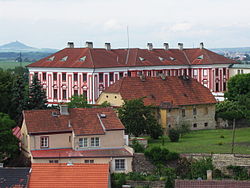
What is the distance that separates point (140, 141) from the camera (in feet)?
172

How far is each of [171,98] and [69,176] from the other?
92.4 feet

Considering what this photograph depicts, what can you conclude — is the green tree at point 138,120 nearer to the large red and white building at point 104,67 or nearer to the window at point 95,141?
the window at point 95,141

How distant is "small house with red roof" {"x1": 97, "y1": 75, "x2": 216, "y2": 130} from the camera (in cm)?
6475

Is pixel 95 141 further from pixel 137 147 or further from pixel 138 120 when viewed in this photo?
pixel 138 120

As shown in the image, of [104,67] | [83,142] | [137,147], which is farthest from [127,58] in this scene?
[137,147]

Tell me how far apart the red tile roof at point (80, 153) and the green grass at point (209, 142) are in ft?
13.5

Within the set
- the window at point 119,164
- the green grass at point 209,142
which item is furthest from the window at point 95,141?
the green grass at point 209,142

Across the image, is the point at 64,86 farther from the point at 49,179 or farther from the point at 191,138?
the point at 49,179

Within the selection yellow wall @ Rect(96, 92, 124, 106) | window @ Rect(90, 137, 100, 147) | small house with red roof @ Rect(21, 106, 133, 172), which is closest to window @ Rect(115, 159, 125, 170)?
small house with red roof @ Rect(21, 106, 133, 172)

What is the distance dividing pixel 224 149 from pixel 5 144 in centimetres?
1626

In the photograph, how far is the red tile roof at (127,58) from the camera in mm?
90438

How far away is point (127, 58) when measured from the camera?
97188 millimetres

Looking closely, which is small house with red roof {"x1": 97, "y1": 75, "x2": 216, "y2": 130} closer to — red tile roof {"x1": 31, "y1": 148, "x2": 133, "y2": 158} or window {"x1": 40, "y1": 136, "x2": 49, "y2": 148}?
red tile roof {"x1": 31, "y1": 148, "x2": 133, "y2": 158}

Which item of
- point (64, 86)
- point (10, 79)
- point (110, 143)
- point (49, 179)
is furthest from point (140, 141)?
point (64, 86)
